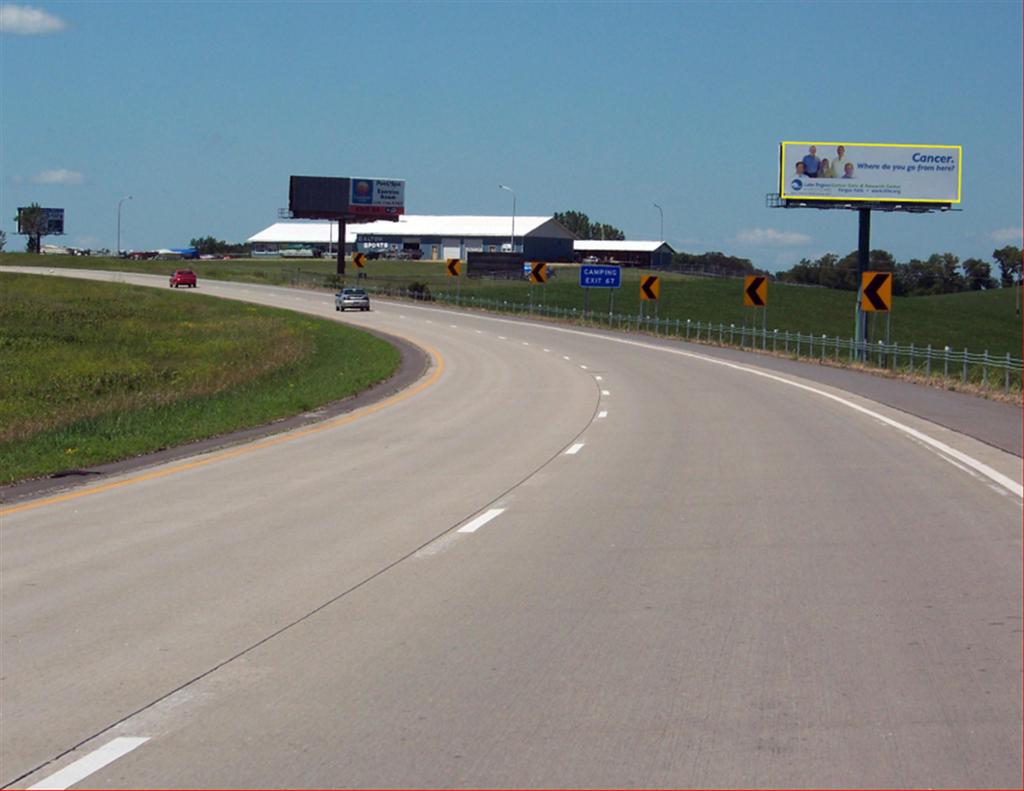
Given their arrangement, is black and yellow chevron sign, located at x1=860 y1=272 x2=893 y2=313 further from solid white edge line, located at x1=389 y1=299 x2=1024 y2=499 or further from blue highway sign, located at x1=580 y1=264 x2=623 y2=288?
blue highway sign, located at x1=580 y1=264 x2=623 y2=288

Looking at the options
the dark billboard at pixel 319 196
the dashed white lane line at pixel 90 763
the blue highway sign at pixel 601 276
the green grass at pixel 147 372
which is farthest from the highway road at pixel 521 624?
the dark billboard at pixel 319 196

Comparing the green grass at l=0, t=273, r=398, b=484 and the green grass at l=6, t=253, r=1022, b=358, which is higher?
the green grass at l=6, t=253, r=1022, b=358

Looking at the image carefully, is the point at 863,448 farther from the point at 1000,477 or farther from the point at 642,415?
the point at 642,415

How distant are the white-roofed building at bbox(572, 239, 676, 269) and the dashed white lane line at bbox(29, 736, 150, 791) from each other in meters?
173

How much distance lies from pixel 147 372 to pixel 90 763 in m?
33.8

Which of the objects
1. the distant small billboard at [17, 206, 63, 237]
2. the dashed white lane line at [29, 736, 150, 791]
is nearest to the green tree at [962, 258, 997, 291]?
the distant small billboard at [17, 206, 63, 237]

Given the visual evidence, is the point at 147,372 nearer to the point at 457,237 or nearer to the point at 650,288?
the point at 650,288

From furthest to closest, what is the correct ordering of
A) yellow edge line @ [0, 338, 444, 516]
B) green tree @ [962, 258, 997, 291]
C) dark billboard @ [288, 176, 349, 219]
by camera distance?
green tree @ [962, 258, 997, 291]
dark billboard @ [288, 176, 349, 219]
yellow edge line @ [0, 338, 444, 516]

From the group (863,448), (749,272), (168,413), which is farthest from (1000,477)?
(749,272)

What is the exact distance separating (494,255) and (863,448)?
111978 millimetres

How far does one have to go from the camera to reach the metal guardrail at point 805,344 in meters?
38.8

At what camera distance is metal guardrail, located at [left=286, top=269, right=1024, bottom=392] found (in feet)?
127

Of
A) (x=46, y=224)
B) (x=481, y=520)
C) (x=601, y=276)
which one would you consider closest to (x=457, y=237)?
(x=46, y=224)

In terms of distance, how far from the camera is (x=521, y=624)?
8891 millimetres
